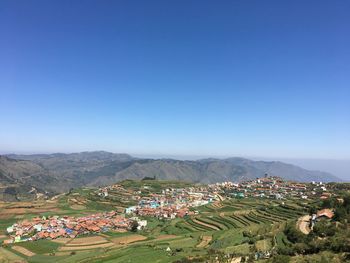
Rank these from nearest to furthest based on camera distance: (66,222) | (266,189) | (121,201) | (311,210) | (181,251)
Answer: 1. (181,251)
2. (311,210)
3. (66,222)
4. (121,201)
5. (266,189)

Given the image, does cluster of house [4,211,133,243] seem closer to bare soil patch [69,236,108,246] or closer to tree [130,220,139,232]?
tree [130,220,139,232]

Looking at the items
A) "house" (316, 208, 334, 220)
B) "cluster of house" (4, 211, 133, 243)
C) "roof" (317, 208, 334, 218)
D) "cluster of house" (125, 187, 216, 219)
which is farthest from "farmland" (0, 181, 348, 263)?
"roof" (317, 208, 334, 218)

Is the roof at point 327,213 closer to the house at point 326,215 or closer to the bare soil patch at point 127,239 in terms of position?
the house at point 326,215

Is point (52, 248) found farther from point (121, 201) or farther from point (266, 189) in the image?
point (266, 189)

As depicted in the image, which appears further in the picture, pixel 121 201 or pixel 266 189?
pixel 266 189

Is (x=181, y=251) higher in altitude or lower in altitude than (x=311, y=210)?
lower

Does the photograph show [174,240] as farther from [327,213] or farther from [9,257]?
[9,257]

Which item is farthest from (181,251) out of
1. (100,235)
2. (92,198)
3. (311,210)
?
(92,198)

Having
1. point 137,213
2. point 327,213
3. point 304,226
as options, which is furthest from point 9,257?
point 327,213
